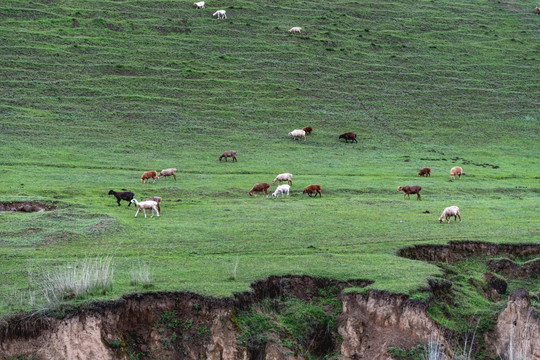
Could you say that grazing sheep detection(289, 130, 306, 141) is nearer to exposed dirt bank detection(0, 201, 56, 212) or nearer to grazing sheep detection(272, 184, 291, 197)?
grazing sheep detection(272, 184, 291, 197)

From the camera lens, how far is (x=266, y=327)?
58.5ft

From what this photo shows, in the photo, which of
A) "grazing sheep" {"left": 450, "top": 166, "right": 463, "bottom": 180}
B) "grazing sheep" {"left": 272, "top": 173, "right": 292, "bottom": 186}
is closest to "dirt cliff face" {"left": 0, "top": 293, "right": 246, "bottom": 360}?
"grazing sheep" {"left": 272, "top": 173, "right": 292, "bottom": 186}

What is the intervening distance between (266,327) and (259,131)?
1398 inches

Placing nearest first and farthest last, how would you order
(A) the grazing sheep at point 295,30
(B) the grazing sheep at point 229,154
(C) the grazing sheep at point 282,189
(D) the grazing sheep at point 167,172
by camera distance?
1. (C) the grazing sheep at point 282,189
2. (D) the grazing sheep at point 167,172
3. (B) the grazing sheep at point 229,154
4. (A) the grazing sheep at point 295,30

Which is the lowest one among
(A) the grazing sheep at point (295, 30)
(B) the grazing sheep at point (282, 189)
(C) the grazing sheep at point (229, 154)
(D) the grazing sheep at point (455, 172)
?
(B) the grazing sheep at point (282, 189)

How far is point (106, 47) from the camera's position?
63.6 metres

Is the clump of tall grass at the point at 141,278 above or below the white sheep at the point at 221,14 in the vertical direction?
below

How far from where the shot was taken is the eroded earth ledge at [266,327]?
1588 centimetres

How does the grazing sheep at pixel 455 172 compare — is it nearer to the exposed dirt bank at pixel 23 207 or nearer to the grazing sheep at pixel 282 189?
the grazing sheep at pixel 282 189

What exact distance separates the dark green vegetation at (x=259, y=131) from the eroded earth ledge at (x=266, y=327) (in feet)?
1.89

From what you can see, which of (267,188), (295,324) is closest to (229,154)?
(267,188)

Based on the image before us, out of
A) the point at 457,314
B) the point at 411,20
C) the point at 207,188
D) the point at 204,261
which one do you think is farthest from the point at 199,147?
the point at 411,20

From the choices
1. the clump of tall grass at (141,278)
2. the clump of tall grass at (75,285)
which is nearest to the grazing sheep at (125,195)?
the clump of tall grass at (141,278)

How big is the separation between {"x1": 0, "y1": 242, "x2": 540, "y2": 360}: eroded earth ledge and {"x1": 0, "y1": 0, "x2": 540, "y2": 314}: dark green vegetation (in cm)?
58
